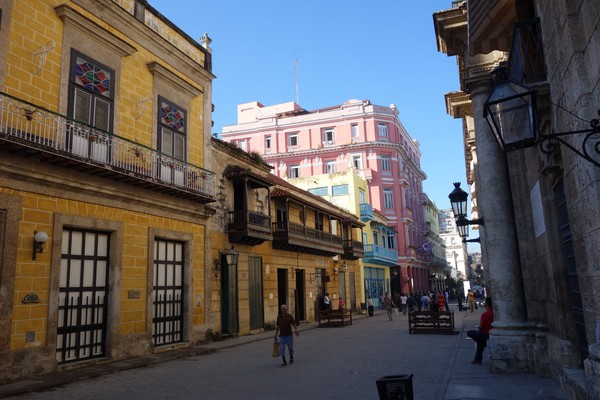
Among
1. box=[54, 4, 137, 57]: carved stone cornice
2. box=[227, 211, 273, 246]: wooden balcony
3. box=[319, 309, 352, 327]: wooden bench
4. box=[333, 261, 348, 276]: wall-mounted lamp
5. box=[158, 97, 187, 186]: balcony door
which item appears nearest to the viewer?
box=[54, 4, 137, 57]: carved stone cornice

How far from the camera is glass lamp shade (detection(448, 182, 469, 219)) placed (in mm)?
11836

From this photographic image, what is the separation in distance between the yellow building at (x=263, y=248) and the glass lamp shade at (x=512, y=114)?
13851mm

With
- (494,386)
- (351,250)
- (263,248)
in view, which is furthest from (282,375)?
(351,250)

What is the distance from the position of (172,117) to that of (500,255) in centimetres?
1079

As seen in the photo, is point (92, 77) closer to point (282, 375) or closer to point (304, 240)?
point (282, 375)

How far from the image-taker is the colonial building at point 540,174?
450 centimetres

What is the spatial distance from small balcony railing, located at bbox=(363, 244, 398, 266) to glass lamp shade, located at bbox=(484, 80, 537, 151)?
1267 inches

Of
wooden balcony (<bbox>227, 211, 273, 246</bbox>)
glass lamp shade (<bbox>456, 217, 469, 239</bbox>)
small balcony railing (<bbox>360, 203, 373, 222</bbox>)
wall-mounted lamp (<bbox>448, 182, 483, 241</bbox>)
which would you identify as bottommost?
glass lamp shade (<bbox>456, 217, 469, 239</bbox>)

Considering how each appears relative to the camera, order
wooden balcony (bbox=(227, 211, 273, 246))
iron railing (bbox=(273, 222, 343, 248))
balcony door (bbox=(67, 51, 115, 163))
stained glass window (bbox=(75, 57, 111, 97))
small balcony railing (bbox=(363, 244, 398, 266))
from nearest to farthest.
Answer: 1. balcony door (bbox=(67, 51, 115, 163))
2. stained glass window (bbox=(75, 57, 111, 97))
3. wooden balcony (bbox=(227, 211, 273, 246))
4. iron railing (bbox=(273, 222, 343, 248))
5. small balcony railing (bbox=(363, 244, 398, 266))

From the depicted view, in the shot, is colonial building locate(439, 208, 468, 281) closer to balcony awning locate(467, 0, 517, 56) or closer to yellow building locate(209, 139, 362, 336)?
yellow building locate(209, 139, 362, 336)

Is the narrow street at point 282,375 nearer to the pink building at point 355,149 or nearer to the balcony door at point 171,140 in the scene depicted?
the balcony door at point 171,140

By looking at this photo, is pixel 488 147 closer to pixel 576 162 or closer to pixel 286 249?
pixel 576 162

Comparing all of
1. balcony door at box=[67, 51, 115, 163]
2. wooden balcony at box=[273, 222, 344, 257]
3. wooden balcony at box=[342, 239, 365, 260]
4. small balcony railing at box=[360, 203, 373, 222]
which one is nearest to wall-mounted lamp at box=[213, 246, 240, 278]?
wooden balcony at box=[273, 222, 344, 257]

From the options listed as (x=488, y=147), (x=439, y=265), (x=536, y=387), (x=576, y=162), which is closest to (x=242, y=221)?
(x=488, y=147)
